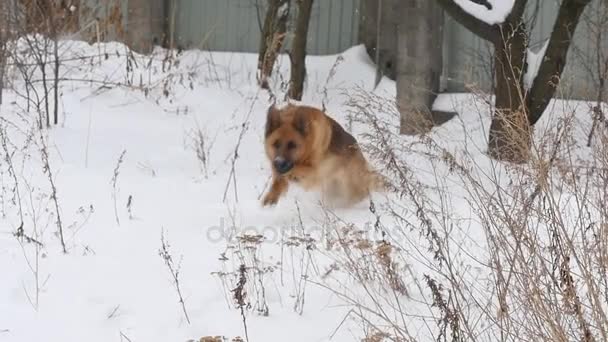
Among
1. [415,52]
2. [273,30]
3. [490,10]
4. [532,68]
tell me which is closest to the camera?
[490,10]

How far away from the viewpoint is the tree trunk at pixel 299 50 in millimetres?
10172

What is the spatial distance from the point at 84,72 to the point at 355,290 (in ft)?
20.6

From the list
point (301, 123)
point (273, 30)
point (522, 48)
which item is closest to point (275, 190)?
point (301, 123)

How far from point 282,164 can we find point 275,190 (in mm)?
201

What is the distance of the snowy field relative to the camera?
4.50 metres

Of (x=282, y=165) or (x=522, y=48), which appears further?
(x=522, y=48)

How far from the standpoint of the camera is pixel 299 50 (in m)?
10.2

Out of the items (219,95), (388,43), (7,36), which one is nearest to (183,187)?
(7,36)

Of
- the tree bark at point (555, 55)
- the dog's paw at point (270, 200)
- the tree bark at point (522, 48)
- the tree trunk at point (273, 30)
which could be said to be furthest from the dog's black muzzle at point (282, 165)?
the tree trunk at point (273, 30)

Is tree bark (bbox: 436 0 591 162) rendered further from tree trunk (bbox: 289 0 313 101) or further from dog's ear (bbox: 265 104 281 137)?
tree trunk (bbox: 289 0 313 101)

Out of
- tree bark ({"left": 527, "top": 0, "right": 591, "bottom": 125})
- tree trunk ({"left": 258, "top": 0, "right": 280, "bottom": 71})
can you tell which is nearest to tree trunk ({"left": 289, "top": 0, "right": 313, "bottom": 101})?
tree trunk ({"left": 258, "top": 0, "right": 280, "bottom": 71})

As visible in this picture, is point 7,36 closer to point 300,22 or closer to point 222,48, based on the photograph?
point 300,22

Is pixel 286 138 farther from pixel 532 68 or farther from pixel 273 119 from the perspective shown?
pixel 532 68

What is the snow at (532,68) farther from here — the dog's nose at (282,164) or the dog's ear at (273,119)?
the dog's nose at (282,164)
